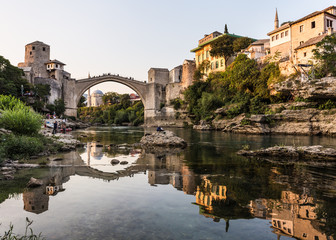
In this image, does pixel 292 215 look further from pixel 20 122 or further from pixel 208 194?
pixel 20 122

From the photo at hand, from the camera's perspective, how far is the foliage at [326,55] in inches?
916

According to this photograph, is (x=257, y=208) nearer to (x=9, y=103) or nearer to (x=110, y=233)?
(x=110, y=233)

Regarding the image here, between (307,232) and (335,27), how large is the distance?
102ft

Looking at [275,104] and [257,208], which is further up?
[275,104]

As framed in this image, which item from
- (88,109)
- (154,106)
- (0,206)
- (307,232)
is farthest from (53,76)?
(307,232)

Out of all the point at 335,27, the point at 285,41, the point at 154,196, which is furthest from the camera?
the point at 285,41

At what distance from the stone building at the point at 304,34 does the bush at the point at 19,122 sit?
25.8 m

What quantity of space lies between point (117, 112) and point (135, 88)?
35.0ft

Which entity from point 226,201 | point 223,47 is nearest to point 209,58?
point 223,47

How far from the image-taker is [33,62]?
4672cm

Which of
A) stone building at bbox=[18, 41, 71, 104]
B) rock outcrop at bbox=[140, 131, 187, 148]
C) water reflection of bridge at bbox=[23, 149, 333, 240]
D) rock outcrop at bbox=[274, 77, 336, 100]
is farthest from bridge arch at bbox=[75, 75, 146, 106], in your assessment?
water reflection of bridge at bbox=[23, 149, 333, 240]

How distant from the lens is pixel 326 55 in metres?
23.5

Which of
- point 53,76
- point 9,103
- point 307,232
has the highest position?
point 53,76

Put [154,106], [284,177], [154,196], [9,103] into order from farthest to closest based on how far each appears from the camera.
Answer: [154,106] < [9,103] < [284,177] < [154,196]
